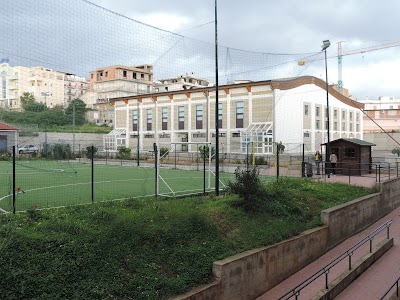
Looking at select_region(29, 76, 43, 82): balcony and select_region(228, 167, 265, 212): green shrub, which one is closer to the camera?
select_region(29, 76, 43, 82): balcony

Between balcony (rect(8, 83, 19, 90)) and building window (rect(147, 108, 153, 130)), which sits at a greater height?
building window (rect(147, 108, 153, 130))

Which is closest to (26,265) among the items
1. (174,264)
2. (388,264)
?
(174,264)

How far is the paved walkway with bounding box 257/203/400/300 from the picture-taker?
368 inches

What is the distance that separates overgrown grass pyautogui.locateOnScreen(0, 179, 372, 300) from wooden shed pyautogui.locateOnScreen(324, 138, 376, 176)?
14.2 m

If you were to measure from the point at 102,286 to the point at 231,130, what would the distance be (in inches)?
1593

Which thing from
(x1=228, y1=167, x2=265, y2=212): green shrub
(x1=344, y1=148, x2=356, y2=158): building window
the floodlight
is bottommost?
(x1=228, y1=167, x2=265, y2=212): green shrub

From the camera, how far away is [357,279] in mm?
10562

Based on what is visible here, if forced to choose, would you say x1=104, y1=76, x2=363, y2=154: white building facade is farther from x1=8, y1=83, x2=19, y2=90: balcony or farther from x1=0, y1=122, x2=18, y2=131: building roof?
x1=8, y1=83, x2=19, y2=90: balcony

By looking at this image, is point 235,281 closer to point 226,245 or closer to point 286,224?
point 226,245

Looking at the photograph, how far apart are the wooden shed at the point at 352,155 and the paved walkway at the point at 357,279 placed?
33.9 ft

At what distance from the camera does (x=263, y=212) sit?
11156mm

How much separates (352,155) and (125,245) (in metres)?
19.9

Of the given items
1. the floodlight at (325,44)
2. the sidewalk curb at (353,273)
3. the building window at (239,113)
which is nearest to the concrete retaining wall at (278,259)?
the sidewalk curb at (353,273)

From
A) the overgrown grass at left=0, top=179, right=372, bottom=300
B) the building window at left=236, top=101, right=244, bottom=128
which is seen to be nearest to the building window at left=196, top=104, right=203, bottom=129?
the building window at left=236, top=101, right=244, bottom=128
